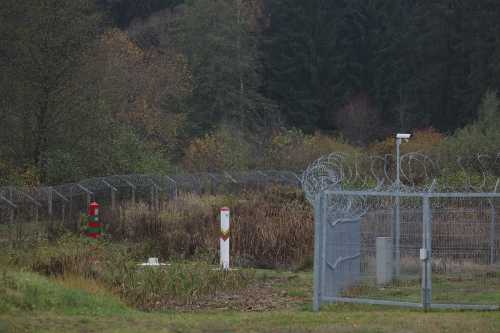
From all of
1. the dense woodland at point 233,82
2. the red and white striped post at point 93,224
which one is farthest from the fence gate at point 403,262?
the dense woodland at point 233,82

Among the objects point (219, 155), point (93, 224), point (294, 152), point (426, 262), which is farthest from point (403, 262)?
point (219, 155)

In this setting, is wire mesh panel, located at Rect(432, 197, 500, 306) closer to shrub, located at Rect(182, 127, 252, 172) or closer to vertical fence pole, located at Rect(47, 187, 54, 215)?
vertical fence pole, located at Rect(47, 187, 54, 215)

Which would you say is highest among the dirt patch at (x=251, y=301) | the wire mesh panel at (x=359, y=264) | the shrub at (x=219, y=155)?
the shrub at (x=219, y=155)

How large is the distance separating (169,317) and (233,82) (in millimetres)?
46733

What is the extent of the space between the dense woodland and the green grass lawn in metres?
18.5

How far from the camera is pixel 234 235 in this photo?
69.8 feet

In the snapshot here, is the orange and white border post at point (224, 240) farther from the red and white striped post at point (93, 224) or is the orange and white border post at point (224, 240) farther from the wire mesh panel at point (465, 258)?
the red and white striped post at point (93, 224)

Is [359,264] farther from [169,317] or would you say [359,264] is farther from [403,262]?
[169,317]

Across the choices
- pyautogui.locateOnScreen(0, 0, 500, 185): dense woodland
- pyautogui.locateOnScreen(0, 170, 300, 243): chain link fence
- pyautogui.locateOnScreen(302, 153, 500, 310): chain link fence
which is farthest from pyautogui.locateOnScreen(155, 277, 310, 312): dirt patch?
pyautogui.locateOnScreen(0, 0, 500, 185): dense woodland

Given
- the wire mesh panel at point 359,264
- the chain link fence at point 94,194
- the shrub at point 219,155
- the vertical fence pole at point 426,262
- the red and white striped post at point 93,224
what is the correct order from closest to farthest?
the vertical fence pole at point 426,262
the wire mesh panel at point 359,264
the red and white striped post at point 93,224
the chain link fence at point 94,194
the shrub at point 219,155

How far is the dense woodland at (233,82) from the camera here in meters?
33.2

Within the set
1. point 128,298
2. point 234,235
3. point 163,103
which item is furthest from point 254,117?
point 128,298

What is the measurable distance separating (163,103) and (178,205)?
28.4m

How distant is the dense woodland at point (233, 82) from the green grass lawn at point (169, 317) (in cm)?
1854
